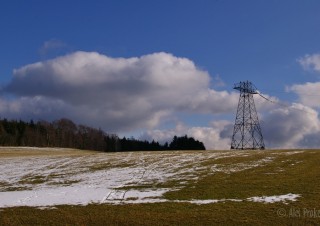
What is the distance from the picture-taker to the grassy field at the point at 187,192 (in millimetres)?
20094

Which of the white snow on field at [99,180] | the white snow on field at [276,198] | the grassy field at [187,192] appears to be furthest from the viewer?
the white snow on field at [99,180]

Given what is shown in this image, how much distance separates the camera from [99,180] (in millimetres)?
33062

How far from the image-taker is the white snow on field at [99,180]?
83.0 feet

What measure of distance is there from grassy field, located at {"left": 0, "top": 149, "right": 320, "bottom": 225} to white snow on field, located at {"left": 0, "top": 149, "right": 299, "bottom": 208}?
79mm

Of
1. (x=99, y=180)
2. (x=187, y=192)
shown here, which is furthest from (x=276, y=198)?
(x=99, y=180)

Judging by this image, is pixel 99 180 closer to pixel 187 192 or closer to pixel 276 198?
pixel 187 192

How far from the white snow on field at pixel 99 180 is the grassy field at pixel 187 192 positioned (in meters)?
0.08

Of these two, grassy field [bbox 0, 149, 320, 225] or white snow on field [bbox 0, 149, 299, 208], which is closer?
grassy field [bbox 0, 149, 320, 225]

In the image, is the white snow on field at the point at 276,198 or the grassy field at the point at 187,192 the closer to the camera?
the grassy field at the point at 187,192

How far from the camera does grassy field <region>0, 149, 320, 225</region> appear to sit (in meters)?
20.1

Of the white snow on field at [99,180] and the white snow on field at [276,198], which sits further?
the white snow on field at [99,180]

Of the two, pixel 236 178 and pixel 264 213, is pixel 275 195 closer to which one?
pixel 264 213

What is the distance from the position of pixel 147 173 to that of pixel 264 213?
16.6 m

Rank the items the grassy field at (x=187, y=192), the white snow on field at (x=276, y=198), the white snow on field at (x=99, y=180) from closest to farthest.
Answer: the grassy field at (x=187, y=192) → the white snow on field at (x=276, y=198) → the white snow on field at (x=99, y=180)
